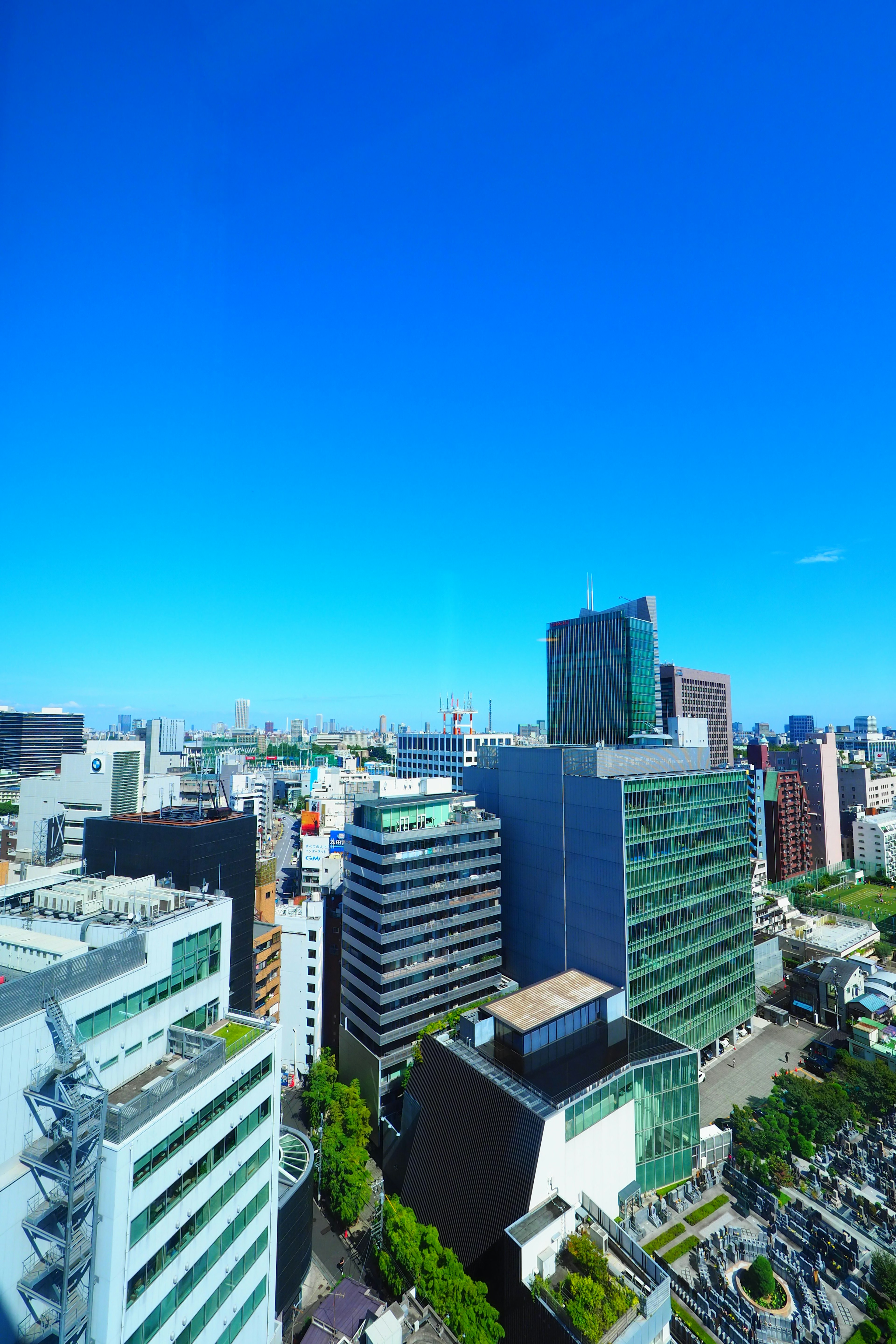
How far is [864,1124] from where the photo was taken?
43.1m

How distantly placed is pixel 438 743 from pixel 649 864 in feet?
225

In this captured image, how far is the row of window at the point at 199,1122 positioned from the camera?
17.3 meters

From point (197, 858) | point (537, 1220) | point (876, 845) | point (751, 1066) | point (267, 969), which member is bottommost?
point (751, 1066)

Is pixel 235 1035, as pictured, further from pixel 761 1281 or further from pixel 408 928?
pixel 761 1281

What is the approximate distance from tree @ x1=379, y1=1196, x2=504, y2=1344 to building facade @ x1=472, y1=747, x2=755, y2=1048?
19.9 m

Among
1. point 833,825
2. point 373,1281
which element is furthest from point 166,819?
point 833,825

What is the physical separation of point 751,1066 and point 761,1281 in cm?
2373

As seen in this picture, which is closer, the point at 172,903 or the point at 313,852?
the point at 172,903

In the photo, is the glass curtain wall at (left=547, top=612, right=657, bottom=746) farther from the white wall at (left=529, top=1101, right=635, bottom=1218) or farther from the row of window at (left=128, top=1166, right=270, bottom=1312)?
the row of window at (left=128, top=1166, right=270, bottom=1312)

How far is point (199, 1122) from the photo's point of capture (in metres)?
19.5

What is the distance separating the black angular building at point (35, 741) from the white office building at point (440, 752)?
99320 millimetres

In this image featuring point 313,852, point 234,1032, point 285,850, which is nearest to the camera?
point 234,1032

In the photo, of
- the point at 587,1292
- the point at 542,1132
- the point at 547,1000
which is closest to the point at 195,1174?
the point at 542,1132

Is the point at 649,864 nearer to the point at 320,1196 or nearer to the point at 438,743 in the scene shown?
the point at 320,1196
